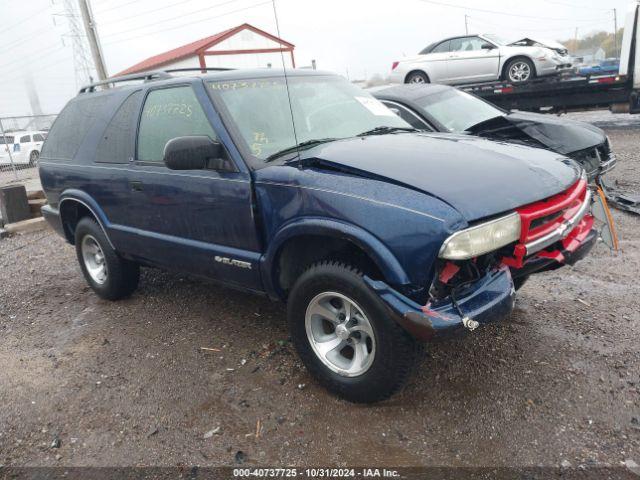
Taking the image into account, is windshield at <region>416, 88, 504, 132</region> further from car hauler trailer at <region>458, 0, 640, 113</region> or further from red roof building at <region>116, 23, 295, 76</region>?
red roof building at <region>116, 23, 295, 76</region>

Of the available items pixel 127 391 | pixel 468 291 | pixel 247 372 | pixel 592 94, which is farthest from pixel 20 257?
pixel 592 94

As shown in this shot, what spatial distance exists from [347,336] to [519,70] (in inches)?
452

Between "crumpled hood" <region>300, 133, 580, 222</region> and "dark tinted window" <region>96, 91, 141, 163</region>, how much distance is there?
169 cm

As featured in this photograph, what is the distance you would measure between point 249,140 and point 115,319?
2.18 meters

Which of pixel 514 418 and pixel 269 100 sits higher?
pixel 269 100

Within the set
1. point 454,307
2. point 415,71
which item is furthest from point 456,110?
point 415,71

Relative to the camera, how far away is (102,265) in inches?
187

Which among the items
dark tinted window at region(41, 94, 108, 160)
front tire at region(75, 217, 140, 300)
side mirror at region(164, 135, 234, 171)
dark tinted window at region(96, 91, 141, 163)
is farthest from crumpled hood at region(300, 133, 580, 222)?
dark tinted window at region(41, 94, 108, 160)

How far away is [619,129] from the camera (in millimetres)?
12406

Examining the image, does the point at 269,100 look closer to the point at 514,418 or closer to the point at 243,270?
the point at 243,270

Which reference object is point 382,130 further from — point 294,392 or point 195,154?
point 294,392

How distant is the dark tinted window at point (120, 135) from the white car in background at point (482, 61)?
1020 centimetres

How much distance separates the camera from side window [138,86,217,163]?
11.2ft

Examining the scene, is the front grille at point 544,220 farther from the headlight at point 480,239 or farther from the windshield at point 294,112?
the windshield at point 294,112
